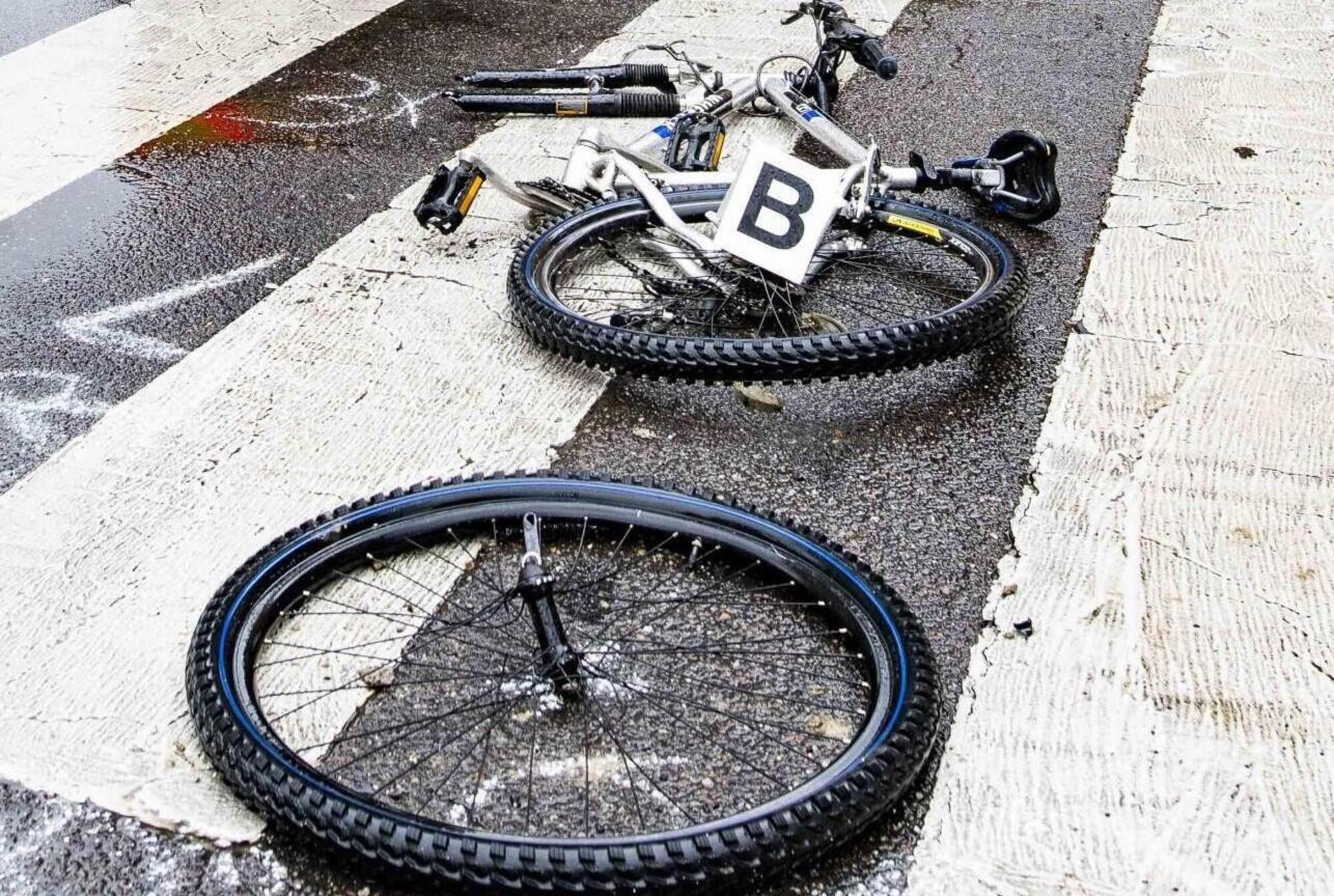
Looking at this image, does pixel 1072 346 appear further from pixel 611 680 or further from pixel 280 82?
pixel 280 82

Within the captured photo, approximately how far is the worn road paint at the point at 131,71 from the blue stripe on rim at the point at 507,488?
108 inches

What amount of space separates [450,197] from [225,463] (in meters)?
1.31

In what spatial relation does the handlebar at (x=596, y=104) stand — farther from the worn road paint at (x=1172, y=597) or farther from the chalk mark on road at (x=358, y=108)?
the worn road paint at (x=1172, y=597)

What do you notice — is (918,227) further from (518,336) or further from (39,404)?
(39,404)

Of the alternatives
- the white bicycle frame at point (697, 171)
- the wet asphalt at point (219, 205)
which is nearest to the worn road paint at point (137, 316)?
the wet asphalt at point (219, 205)

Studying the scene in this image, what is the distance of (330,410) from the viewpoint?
362 centimetres

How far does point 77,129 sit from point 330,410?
269 centimetres

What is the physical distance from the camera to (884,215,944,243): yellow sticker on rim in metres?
4.02

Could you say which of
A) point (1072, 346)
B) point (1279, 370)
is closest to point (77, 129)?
point (1072, 346)

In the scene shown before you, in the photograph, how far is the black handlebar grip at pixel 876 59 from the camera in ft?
13.6

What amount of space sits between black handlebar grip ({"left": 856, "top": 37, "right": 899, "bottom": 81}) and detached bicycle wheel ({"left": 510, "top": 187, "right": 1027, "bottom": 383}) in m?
0.46

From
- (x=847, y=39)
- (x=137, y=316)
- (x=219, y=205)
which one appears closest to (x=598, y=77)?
(x=847, y=39)

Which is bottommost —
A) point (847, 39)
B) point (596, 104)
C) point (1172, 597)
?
point (1172, 597)

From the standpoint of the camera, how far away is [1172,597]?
2955mm
